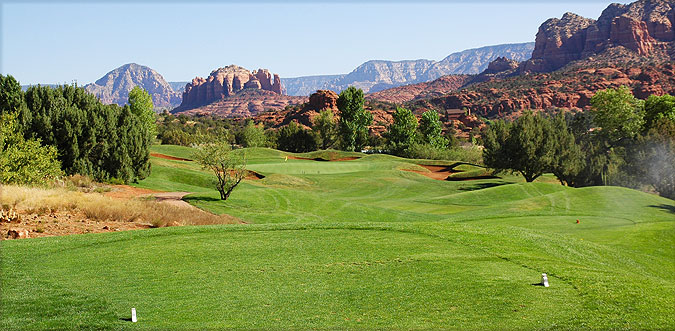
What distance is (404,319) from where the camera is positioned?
301 inches

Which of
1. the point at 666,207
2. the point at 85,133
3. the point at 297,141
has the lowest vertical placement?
the point at 666,207

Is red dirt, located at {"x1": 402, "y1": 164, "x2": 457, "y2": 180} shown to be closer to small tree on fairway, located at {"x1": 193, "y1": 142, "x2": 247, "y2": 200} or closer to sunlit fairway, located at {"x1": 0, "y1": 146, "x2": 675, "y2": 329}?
small tree on fairway, located at {"x1": 193, "y1": 142, "x2": 247, "y2": 200}

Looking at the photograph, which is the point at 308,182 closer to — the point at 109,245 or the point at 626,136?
the point at 109,245

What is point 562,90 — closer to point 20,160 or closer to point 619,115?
point 619,115

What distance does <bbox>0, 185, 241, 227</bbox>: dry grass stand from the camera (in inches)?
720

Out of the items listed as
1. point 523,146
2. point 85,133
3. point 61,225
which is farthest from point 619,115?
point 61,225

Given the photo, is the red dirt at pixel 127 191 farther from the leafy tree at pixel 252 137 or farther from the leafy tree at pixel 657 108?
the leafy tree at pixel 252 137

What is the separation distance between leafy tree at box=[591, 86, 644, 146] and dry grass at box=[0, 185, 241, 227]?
5529cm

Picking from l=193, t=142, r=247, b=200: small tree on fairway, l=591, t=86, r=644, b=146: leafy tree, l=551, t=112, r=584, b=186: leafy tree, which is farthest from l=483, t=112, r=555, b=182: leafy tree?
l=193, t=142, r=247, b=200: small tree on fairway

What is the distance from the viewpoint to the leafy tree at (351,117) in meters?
89.1

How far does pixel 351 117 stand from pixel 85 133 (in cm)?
6063

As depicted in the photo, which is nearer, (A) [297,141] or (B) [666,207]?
(B) [666,207]

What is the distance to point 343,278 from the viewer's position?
10008mm

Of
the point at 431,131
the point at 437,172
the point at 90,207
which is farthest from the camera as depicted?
the point at 431,131
